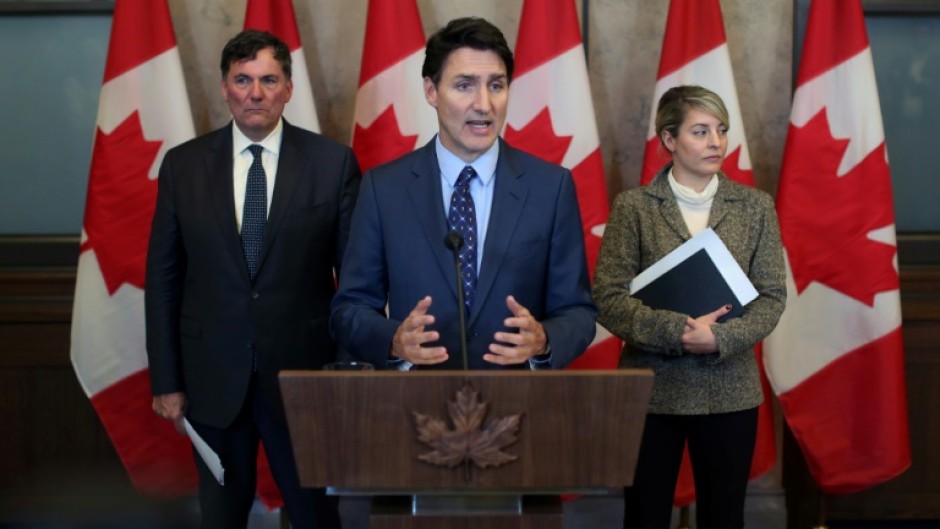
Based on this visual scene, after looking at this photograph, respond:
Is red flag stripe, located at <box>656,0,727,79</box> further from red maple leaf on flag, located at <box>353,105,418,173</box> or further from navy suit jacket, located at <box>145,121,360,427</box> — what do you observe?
navy suit jacket, located at <box>145,121,360,427</box>

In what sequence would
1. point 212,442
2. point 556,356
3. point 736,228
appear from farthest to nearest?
point 212,442, point 736,228, point 556,356

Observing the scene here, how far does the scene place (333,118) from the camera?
3699 millimetres

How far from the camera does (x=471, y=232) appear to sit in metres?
2.11

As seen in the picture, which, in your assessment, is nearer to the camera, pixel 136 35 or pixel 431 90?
pixel 431 90

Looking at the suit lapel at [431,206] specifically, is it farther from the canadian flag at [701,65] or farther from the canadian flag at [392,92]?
the canadian flag at [701,65]

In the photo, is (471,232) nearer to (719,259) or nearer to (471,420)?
(471,420)

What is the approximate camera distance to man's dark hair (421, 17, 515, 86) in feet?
6.74

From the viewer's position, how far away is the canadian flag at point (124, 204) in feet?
11.0

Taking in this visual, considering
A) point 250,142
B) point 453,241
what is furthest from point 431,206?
point 250,142

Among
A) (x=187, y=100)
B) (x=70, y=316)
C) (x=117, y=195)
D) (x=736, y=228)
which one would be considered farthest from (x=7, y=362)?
(x=736, y=228)

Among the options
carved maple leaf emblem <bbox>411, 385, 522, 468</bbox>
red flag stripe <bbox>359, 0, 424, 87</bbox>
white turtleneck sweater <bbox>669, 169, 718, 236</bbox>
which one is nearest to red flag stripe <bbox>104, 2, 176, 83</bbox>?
red flag stripe <bbox>359, 0, 424, 87</bbox>

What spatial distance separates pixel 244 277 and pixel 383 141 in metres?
0.87

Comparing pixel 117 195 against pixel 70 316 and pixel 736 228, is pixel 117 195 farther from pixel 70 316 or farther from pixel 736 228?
pixel 736 228

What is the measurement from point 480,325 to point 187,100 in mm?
1778
